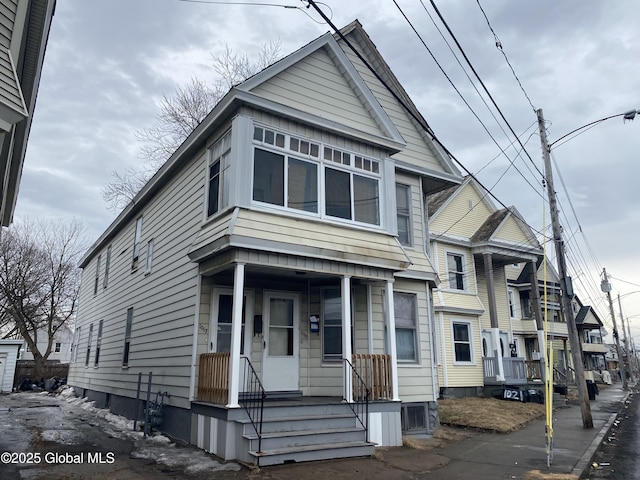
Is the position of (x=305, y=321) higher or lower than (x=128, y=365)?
higher

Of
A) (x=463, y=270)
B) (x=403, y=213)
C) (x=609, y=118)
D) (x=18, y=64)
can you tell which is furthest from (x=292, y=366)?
(x=463, y=270)

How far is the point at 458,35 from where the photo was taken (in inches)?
306

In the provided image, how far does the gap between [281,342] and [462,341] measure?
38.7ft

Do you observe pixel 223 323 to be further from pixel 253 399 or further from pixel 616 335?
pixel 616 335

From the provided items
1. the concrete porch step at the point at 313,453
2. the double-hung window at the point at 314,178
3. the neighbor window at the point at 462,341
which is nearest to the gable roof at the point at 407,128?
the double-hung window at the point at 314,178

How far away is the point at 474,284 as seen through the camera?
20.2 metres

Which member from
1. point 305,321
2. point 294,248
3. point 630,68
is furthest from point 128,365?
point 630,68

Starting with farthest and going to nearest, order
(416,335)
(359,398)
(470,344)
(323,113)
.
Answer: (470,344), (416,335), (323,113), (359,398)

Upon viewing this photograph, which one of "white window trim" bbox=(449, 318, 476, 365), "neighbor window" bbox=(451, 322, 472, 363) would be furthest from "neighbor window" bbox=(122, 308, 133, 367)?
"neighbor window" bbox=(451, 322, 472, 363)

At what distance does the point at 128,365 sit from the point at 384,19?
10990mm

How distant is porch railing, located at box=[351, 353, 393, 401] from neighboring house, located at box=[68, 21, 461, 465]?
0.03 metres

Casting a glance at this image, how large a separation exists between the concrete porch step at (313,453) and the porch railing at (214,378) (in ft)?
4.02

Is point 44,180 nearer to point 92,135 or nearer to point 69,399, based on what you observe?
point 92,135

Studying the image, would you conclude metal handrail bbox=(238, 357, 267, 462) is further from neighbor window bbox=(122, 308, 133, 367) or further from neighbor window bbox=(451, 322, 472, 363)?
neighbor window bbox=(451, 322, 472, 363)
